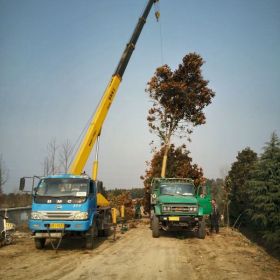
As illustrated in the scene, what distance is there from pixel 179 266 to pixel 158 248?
9.93ft

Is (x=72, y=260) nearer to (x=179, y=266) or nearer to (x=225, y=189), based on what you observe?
(x=179, y=266)

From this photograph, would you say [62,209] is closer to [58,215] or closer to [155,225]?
[58,215]

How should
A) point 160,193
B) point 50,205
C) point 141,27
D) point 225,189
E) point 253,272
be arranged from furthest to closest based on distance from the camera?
point 225,189, point 141,27, point 160,193, point 50,205, point 253,272

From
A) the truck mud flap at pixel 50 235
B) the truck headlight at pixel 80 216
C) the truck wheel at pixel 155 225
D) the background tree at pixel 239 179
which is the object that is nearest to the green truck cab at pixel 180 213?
the truck wheel at pixel 155 225

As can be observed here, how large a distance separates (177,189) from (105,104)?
5.38 m

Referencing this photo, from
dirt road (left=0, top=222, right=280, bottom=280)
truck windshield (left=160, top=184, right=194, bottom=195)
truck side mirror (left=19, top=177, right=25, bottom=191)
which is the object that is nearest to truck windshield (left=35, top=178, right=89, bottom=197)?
truck side mirror (left=19, top=177, right=25, bottom=191)

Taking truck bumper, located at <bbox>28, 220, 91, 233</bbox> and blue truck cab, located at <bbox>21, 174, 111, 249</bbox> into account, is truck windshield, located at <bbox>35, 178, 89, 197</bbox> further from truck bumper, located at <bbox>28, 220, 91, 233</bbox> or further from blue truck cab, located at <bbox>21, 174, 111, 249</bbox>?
truck bumper, located at <bbox>28, 220, 91, 233</bbox>

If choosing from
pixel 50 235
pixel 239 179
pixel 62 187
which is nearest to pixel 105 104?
pixel 62 187

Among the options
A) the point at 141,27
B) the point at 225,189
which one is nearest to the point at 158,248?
the point at 141,27

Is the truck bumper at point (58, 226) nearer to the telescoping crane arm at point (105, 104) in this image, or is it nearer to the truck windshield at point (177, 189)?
the telescoping crane arm at point (105, 104)

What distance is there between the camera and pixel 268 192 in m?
17.2

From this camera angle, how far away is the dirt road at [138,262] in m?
7.95

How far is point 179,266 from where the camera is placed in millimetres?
8922

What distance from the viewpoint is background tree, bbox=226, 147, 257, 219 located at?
30155 mm
